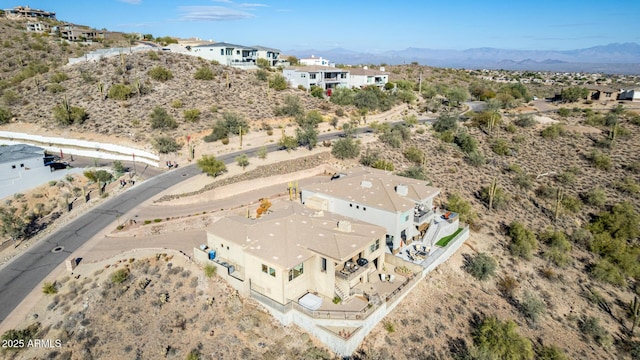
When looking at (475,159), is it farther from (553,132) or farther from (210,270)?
(210,270)

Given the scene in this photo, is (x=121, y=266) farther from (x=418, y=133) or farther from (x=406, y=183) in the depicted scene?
(x=418, y=133)

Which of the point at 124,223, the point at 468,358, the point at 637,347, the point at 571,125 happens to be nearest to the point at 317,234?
the point at 468,358

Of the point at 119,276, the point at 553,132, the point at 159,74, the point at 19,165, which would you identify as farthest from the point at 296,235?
the point at 553,132

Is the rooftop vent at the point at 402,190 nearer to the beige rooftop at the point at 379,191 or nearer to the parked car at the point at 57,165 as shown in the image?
the beige rooftop at the point at 379,191

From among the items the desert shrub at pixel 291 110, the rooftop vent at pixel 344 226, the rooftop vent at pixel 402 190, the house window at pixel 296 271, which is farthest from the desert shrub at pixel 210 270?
the desert shrub at pixel 291 110

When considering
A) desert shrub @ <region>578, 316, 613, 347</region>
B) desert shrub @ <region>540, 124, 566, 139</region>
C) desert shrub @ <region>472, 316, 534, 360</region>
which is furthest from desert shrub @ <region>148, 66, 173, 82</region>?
desert shrub @ <region>578, 316, 613, 347</region>

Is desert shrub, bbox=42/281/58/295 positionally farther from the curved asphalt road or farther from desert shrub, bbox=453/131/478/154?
desert shrub, bbox=453/131/478/154

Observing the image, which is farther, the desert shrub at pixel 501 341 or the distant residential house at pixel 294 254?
the distant residential house at pixel 294 254
